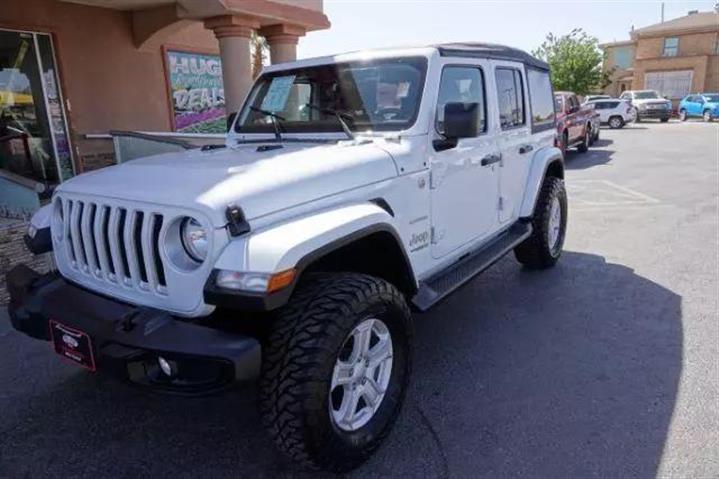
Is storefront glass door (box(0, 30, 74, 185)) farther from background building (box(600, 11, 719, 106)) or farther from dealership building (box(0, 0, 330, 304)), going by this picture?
background building (box(600, 11, 719, 106))

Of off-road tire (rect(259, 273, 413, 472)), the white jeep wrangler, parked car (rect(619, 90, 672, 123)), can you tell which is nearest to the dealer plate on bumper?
the white jeep wrangler

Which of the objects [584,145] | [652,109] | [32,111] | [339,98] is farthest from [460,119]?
[652,109]

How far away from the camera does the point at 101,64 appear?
8.55 meters

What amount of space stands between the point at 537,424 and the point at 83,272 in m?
2.46

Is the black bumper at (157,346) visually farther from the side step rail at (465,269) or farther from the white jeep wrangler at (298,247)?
the side step rail at (465,269)

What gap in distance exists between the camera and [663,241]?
20.6ft

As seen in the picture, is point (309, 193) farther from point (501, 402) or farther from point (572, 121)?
point (572, 121)

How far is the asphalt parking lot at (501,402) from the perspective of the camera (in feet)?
8.60

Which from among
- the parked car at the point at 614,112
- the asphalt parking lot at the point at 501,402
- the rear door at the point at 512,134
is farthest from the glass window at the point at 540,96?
the parked car at the point at 614,112

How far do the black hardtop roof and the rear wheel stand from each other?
2332cm

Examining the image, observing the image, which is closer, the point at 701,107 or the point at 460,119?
the point at 460,119

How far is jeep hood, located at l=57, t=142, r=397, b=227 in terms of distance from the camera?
91.3 inches

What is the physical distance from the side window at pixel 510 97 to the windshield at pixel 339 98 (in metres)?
1.12

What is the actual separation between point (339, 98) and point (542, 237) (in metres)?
2.50
